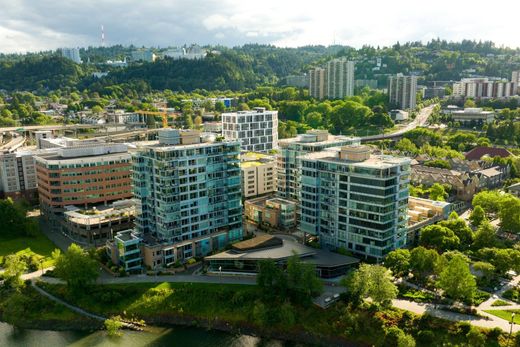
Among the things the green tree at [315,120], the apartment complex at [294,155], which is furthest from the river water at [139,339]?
the green tree at [315,120]

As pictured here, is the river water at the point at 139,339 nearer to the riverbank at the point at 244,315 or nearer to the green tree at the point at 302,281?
the riverbank at the point at 244,315

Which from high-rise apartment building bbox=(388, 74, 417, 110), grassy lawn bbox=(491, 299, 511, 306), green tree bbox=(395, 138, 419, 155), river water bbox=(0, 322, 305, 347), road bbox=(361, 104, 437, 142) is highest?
high-rise apartment building bbox=(388, 74, 417, 110)

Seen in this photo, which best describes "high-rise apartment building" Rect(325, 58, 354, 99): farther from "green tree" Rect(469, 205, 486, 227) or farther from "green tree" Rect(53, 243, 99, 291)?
"green tree" Rect(53, 243, 99, 291)

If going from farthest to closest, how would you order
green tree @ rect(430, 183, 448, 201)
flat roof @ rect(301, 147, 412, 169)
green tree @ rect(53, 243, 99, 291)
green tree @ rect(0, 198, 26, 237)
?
green tree @ rect(430, 183, 448, 201) → green tree @ rect(0, 198, 26, 237) → flat roof @ rect(301, 147, 412, 169) → green tree @ rect(53, 243, 99, 291)

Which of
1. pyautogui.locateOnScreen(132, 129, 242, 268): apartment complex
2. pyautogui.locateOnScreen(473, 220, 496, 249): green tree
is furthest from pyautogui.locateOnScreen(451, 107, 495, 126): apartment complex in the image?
pyautogui.locateOnScreen(132, 129, 242, 268): apartment complex

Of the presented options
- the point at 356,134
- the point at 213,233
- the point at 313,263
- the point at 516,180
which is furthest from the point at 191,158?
the point at 356,134

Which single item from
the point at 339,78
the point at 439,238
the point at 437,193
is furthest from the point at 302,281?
the point at 339,78

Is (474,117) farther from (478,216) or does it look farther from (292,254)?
(292,254)
